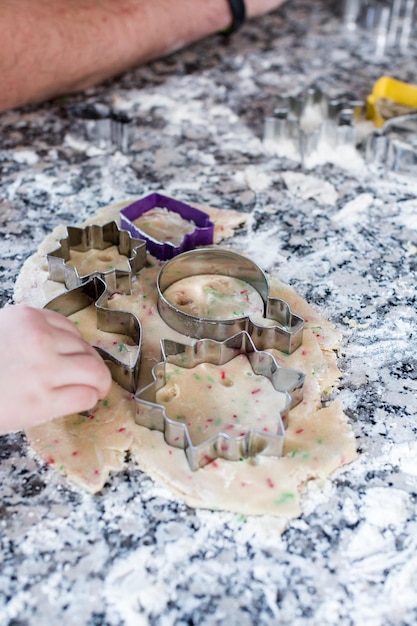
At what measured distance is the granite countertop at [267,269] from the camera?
28.3 inches

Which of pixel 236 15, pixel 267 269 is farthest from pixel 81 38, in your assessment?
pixel 267 269

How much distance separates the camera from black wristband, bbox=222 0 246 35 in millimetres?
1871

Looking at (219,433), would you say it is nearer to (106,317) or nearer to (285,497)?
(285,497)

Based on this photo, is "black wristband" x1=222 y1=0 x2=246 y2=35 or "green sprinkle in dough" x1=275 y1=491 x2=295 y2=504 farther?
"black wristband" x1=222 y1=0 x2=246 y2=35

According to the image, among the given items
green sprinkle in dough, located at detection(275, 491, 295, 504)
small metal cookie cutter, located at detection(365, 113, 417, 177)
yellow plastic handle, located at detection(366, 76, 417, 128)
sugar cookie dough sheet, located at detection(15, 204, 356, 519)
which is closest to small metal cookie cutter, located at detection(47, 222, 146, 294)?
sugar cookie dough sheet, located at detection(15, 204, 356, 519)

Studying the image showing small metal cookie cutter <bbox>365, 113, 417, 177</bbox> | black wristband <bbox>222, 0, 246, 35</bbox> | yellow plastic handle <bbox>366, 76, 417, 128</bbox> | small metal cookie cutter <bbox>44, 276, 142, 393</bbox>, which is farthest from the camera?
black wristband <bbox>222, 0, 246, 35</bbox>

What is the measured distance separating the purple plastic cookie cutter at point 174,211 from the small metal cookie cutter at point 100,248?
0.03 m

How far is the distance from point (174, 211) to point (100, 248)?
0.16 metres

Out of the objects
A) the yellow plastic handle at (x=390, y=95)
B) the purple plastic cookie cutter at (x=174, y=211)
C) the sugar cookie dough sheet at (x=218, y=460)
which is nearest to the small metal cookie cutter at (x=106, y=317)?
the sugar cookie dough sheet at (x=218, y=460)

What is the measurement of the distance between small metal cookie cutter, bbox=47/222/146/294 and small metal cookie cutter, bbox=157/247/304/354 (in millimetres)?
61

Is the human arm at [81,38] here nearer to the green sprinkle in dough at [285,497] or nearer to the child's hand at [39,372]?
the child's hand at [39,372]

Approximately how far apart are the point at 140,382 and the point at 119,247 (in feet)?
1.05

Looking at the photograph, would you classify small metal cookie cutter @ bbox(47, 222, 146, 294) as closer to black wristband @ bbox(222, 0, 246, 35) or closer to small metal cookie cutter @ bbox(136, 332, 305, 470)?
small metal cookie cutter @ bbox(136, 332, 305, 470)

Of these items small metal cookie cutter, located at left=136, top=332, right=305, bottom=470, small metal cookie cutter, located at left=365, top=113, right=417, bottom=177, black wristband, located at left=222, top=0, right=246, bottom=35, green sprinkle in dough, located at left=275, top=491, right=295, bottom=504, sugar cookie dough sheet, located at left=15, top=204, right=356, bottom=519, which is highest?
black wristband, located at left=222, top=0, right=246, bottom=35
